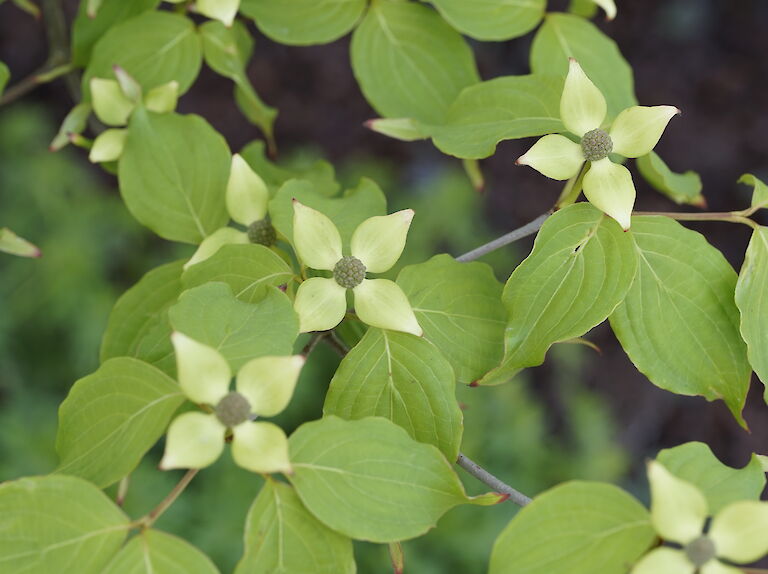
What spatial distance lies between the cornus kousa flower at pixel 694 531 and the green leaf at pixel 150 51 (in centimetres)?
55

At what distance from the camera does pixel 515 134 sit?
58 centimetres

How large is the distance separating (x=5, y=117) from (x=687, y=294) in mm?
1715

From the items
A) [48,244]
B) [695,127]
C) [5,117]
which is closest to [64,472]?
[48,244]

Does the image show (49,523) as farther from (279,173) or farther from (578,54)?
(578,54)

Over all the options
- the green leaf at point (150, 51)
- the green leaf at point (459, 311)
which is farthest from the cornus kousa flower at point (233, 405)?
the green leaf at point (150, 51)

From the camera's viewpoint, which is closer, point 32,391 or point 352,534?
point 352,534

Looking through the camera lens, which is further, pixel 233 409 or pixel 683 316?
pixel 683 316

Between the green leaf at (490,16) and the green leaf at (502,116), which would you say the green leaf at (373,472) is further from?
the green leaf at (490,16)

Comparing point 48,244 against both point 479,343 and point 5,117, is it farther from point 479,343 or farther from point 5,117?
point 479,343

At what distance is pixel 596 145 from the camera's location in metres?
0.57

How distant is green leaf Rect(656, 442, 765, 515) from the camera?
52cm

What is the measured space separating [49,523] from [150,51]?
1.48 feet

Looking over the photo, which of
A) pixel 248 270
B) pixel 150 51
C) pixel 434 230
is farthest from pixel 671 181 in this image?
pixel 434 230

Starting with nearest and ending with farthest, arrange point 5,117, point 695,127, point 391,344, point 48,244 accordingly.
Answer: point 391,344 < point 48,244 < point 5,117 < point 695,127
